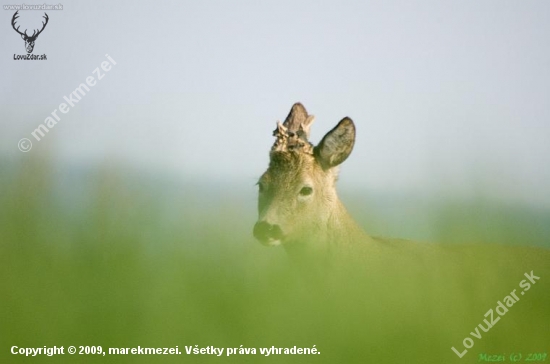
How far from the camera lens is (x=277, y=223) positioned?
6.57 m

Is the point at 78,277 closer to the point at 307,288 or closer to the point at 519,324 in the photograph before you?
the point at 307,288

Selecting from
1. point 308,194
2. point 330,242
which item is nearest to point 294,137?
point 308,194

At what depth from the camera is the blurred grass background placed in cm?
691

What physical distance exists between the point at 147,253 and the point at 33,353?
1.21m

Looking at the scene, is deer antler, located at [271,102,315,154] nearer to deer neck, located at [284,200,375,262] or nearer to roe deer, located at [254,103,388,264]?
roe deer, located at [254,103,388,264]

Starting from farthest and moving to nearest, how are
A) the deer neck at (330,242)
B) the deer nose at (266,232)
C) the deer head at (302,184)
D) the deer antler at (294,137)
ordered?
the deer antler at (294,137) → the deer neck at (330,242) → the deer head at (302,184) → the deer nose at (266,232)

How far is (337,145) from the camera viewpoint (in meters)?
6.86

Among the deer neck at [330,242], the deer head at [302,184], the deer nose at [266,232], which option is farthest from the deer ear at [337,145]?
the deer nose at [266,232]

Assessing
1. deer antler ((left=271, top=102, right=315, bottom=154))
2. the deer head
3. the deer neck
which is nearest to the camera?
the deer head

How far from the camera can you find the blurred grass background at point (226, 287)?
6914mm

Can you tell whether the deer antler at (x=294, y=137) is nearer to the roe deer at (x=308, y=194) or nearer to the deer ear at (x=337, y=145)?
the roe deer at (x=308, y=194)

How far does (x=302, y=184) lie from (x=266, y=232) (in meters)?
0.54

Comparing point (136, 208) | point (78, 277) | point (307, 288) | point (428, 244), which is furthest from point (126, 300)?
point (428, 244)

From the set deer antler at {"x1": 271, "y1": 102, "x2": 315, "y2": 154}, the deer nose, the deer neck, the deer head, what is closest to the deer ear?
the deer head
